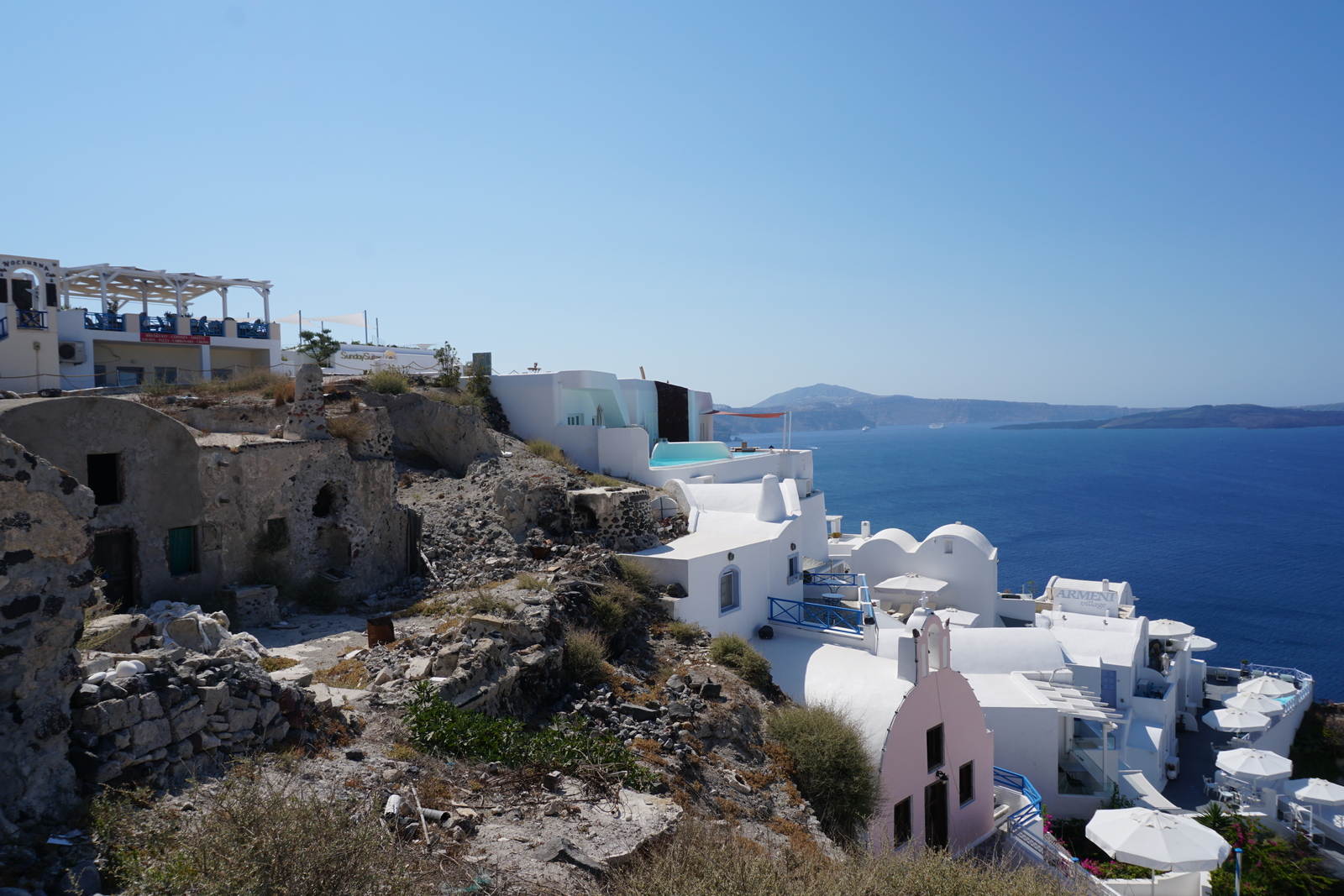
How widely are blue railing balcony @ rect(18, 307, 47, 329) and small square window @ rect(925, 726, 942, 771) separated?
23202 mm

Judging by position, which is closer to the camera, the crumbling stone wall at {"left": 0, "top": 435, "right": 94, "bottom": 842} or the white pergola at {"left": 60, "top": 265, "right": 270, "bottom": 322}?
the crumbling stone wall at {"left": 0, "top": 435, "right": 94, "bottom": 842}

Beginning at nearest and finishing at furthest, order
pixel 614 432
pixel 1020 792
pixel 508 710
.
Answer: pixel 508 710 < pixel 1020 792 < pixel 614 432

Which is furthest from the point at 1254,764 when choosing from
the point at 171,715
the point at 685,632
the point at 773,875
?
the point at 171,715

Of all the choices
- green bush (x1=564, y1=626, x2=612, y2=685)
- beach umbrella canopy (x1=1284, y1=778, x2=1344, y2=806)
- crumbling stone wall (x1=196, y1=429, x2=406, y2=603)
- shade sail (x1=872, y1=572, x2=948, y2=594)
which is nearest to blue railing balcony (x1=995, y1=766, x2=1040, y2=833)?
green bush (x1=564, y1=626, x2=612, y2=685)

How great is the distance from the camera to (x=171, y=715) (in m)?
5.54

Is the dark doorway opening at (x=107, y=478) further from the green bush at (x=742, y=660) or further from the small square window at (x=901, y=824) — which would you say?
the small square window at (x=901, y=824)

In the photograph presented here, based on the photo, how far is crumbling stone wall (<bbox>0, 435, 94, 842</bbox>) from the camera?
4574 millimetres

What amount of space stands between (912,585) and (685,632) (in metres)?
12.8

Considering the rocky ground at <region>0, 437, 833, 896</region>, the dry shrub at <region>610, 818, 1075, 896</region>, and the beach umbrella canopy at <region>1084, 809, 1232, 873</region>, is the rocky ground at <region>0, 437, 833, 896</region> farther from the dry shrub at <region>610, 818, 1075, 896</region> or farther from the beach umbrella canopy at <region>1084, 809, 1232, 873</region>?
the beach umbrella canopy at <region>1084, 809, 1232, 873</region>

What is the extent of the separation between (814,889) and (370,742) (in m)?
4.27

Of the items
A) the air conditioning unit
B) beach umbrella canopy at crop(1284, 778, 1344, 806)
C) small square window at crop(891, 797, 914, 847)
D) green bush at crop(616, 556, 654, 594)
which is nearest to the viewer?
small square window at crop(891, 797, 914, 847)

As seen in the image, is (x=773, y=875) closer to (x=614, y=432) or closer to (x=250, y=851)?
(x=250, y=851)

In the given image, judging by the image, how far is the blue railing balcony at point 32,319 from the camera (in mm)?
18859

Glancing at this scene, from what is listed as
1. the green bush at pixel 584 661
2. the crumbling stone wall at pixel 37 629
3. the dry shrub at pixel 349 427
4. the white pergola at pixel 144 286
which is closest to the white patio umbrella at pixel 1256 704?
the green bush at pixel 584 661
